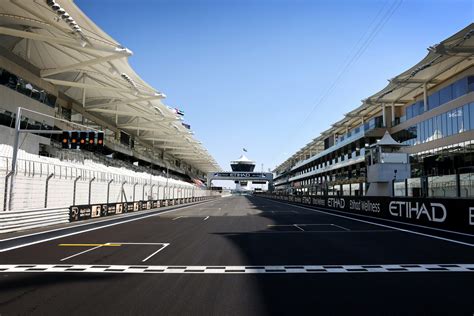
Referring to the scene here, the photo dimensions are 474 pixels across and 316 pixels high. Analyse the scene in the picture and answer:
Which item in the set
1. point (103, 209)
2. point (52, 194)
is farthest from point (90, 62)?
point (52, 194)

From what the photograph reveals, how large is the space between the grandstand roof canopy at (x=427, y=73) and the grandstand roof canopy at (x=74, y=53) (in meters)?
26.7

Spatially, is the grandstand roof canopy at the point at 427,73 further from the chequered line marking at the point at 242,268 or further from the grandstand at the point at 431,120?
the chequered line marking at the point at 242,268

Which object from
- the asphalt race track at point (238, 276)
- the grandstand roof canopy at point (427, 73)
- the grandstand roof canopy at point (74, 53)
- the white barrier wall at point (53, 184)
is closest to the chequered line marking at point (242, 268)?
the asphalt race track at point (238, 276)

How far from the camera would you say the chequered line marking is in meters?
8.04

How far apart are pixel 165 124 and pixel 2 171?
1734 inches

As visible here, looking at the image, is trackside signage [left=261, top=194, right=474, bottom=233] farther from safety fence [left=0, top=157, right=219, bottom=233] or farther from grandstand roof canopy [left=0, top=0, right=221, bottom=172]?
grandstand roof canopy [left=0, top=0, right=221, bottom=172]

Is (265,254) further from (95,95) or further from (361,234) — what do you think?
(95,95)

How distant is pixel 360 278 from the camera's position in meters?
7.30

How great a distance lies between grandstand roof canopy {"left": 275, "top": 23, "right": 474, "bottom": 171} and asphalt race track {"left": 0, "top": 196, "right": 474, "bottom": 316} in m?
25.4

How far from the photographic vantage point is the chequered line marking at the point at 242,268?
804 centimetres

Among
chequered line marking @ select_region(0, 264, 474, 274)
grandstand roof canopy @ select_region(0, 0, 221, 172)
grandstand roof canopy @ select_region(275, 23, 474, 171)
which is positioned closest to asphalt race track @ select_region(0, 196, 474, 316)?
chequered line marking @ select_region(0, 264, 474, 274)

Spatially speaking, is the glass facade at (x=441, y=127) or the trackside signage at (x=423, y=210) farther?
the glass facade at (x=441, y=127)

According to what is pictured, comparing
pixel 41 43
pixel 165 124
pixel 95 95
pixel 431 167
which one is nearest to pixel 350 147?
pixel 431 167

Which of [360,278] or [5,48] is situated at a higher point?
[5,48]
